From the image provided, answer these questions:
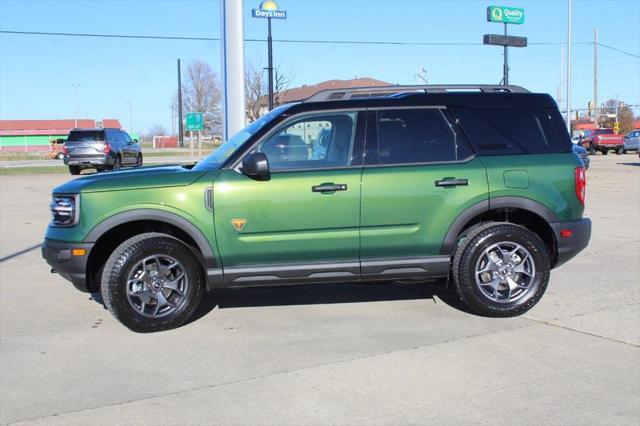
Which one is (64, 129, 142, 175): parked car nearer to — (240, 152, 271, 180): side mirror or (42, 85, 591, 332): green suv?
(42, 85, 591, 332): green suv

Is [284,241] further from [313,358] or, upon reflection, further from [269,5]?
[269,5]

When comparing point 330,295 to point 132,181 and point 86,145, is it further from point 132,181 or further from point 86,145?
point 86,145

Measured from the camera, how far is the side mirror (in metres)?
5.25

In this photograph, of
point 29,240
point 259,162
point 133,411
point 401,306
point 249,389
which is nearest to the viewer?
point 133,411

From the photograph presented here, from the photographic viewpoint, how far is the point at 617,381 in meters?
4.23

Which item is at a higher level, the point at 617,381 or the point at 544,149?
the point at 544,149

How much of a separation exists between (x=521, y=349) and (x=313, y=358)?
5.07 feet

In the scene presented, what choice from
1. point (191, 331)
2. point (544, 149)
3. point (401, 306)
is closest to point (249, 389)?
point (191, 331)

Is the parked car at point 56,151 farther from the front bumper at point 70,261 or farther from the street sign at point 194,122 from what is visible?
the front bumper at point 70,261

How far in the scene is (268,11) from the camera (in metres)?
28.0

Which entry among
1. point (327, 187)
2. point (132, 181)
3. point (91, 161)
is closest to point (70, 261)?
point (132, 181)

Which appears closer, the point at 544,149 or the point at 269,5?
the point at 544,149

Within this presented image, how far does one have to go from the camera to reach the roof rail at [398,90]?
6027mm

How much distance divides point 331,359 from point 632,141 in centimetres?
4418
